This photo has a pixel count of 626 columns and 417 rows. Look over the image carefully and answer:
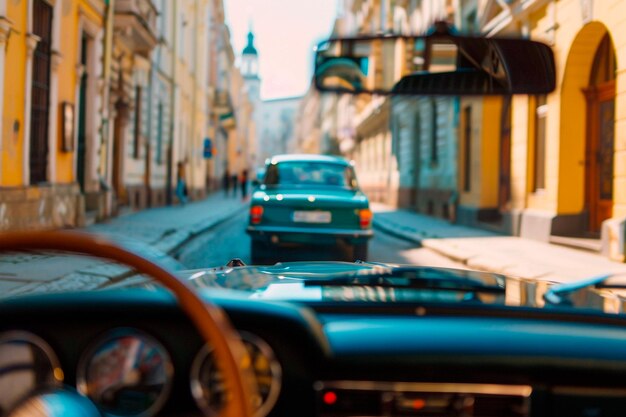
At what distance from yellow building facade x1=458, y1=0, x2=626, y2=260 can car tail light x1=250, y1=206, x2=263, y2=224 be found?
3.95 metres

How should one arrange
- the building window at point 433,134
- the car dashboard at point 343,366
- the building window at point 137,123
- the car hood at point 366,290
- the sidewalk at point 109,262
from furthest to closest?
the building window at point 433,134 < the building window at point 137,123 < the sidewalk at point 109,262 < the car hood at point 366,290 < the car dashboard at point 343,366

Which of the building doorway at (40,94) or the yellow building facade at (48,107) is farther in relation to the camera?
the building doorway at (40,94)

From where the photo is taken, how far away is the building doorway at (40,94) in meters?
13.6

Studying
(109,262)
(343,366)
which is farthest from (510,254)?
(109,262)

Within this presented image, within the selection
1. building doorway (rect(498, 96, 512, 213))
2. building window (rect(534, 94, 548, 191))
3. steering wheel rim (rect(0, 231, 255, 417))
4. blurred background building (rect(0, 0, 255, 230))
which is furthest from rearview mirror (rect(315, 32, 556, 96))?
building doorway (rect(498, 96, 512, 213))

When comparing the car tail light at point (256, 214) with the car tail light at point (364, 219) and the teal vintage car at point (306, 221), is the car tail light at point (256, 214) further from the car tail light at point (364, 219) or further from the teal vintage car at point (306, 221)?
the car tail light at point (364, 219)

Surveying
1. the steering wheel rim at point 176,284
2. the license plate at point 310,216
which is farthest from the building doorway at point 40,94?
the steering wheel rim at point 176,284

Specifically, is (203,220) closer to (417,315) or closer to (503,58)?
(503,58)

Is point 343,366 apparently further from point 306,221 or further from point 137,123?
point 137,123

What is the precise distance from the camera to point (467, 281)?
2660 mm

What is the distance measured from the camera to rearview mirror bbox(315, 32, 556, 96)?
4305 millimetres


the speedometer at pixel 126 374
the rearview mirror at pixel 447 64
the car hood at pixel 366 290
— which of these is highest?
the rearview mirror at pixel 447 64

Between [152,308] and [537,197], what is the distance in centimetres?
1493

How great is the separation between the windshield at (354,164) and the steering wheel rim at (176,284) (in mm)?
96
